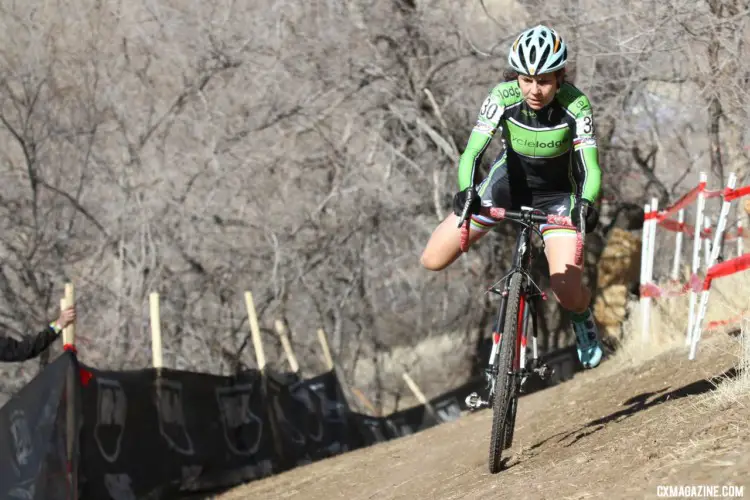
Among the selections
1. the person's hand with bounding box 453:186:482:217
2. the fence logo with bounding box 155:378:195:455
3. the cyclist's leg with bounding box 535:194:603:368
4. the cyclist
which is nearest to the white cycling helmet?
the cyclist

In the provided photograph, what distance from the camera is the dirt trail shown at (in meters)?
5.10

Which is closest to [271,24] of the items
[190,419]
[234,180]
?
[234,180]

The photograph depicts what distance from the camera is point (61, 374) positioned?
8594mm

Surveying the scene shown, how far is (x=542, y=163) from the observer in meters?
6.73

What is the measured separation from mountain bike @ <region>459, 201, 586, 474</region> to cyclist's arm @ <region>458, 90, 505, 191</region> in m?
0.26

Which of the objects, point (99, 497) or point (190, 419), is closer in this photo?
point (99, 497)

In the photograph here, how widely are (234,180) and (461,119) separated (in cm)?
397

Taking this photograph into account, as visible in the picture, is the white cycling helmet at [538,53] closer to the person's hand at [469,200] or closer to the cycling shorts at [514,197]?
the person's hand at [469,200]

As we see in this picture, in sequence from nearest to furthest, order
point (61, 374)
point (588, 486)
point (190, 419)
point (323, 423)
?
point (588, 486) < point (61, 374) < point (190, 419) < point (323, 423)

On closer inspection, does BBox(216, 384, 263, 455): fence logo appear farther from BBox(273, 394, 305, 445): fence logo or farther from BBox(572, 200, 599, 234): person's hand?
BBox(572, 200, 599, 234): person's hand

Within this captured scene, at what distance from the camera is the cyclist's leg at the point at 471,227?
22.2ft

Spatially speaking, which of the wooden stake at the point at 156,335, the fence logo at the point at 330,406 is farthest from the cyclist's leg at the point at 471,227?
the fence logo at the point at 330,406

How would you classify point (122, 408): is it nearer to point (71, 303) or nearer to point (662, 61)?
point (71, 303)

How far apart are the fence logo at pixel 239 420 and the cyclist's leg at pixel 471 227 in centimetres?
494
